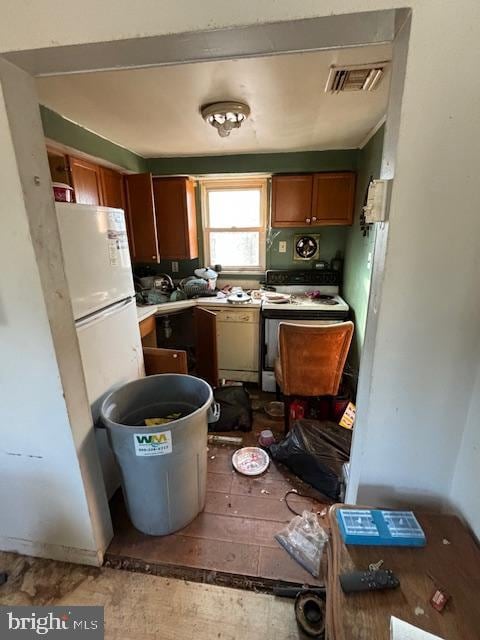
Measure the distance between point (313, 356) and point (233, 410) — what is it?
829 mm

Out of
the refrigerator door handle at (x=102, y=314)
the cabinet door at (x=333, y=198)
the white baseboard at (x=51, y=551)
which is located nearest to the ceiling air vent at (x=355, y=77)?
the cabinet door at (x=333, y=198)

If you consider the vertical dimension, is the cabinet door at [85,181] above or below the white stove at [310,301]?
above

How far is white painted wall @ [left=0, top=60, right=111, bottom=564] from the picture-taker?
94cm

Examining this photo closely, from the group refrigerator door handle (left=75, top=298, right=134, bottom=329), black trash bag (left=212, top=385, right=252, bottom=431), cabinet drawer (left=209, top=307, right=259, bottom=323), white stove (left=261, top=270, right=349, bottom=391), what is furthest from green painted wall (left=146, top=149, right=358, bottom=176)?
black trash bag (left=212, top=385, right=252, bottom=431)

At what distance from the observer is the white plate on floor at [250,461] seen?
6.30ft

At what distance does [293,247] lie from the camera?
3.27 m

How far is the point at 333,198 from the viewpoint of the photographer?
2840 millimetres

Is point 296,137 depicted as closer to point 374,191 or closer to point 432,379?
point 374,191

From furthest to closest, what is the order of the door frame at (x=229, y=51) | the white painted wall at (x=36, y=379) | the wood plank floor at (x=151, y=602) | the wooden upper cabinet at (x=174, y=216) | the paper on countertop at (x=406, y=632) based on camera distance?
the wooden upper cabinet at (x=174, y=216)
the wood plank floor at (x=151, y=602)
the white painted wall at (x=36, y=379)
the door frame at (x=229, y=51)
the paper on countertop at (x=406, y=632)

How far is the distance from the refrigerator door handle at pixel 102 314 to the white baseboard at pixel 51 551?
104 cm

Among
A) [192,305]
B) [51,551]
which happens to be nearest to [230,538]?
[51,551]

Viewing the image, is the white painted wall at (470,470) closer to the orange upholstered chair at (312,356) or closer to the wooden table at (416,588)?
the wooden table at (416,588)

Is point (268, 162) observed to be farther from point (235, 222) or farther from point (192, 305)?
point (192, 305)

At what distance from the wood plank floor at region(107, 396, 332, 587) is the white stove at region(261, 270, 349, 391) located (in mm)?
1169
